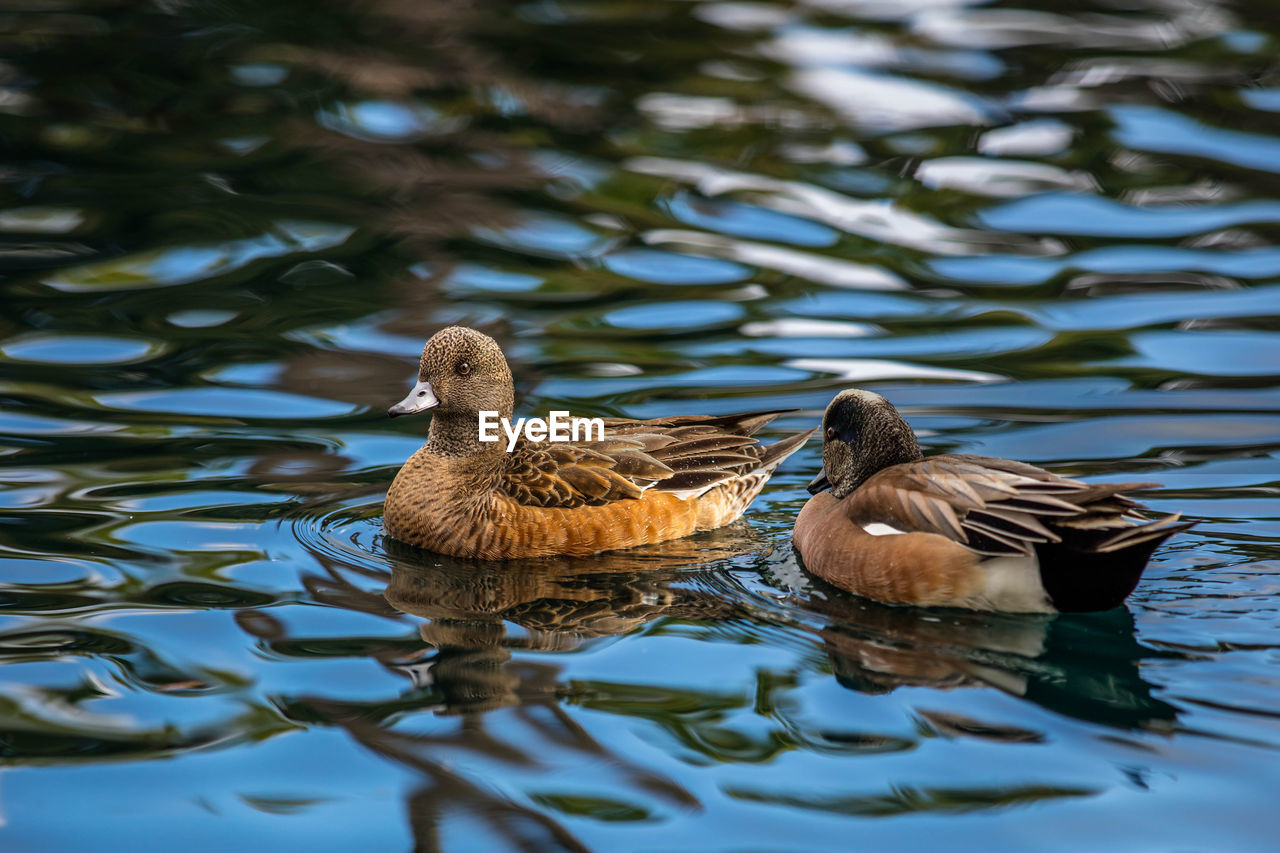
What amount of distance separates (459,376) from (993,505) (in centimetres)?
284

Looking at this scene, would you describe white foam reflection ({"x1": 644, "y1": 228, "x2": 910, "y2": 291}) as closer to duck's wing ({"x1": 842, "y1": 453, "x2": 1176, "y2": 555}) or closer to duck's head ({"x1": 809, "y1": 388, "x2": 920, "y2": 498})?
duck's head ({"x1": 809, "y1": 388, "x2": 920, "y2": 498})

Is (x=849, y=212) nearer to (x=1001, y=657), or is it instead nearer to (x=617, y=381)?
(x=617, y=381)

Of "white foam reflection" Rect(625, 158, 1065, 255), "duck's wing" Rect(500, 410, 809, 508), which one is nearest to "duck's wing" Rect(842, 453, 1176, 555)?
"duck's wing" Rect(500, 410, 809, 508)

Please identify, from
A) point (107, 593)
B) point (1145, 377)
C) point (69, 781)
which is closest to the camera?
point (69, 781)

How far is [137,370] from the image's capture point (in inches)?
402

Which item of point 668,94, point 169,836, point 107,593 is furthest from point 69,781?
point 668,94

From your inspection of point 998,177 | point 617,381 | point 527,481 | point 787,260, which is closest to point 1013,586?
point 527,481

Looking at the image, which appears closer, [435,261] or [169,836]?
[169,836]

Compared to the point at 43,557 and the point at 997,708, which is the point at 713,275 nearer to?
the point at 43,557

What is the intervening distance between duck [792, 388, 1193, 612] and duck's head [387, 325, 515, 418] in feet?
5.88

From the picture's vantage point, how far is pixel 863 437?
7.17m

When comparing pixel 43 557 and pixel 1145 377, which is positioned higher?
pixel 1145 377

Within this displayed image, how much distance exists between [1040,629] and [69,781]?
395 cm

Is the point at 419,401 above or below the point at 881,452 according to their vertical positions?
above
